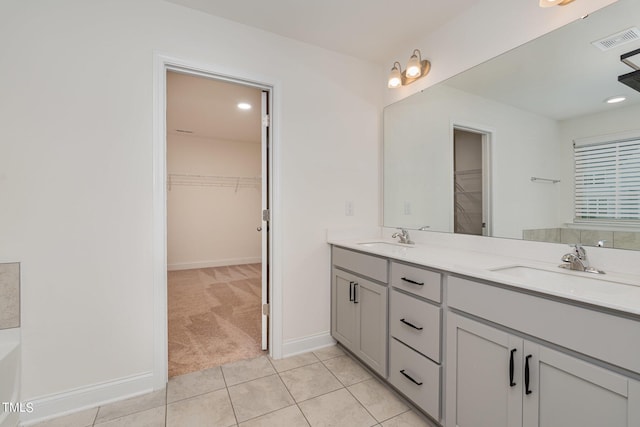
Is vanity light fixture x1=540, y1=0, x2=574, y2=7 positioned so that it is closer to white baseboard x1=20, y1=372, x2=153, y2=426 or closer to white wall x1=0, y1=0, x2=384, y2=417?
white wall x1=0, y1=0, x2=384, y2=417

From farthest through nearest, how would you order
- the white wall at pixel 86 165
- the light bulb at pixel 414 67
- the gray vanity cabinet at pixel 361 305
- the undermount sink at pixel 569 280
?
the light bulb at pixel 414 67, the gray vanity cabinet at pixel 361 305, the white wall at pixel 86 165, the undermount sink at pixel 569 280

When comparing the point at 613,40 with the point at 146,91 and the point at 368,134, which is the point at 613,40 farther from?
the point at 146,91

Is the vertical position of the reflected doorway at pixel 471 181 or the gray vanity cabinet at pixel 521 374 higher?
the reflected doorway at pixel 471 181

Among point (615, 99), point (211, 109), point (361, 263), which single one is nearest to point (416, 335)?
point (361, 263)

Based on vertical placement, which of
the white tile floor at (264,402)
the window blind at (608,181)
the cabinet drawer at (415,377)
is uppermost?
the window blind at (608,181)

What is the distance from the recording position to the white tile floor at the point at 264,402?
1500 mm

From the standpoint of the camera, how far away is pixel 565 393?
0.96 m

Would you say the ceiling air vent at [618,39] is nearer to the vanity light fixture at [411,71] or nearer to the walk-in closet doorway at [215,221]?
the vanity light fixture at [411,71]

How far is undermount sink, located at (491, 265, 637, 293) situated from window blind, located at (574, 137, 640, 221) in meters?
0.31

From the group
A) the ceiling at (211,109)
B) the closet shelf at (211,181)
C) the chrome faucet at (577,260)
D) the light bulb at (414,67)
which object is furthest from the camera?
the closet shelf at (211,181)

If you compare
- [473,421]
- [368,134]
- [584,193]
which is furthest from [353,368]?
[368,134]

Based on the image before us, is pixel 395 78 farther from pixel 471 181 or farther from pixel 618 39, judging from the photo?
pixel 618 39

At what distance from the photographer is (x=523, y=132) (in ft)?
5.41

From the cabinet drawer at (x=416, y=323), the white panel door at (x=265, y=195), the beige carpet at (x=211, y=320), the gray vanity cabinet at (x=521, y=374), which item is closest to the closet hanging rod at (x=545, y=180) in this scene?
the gray vanity cabinet at (x=521, y=374)
